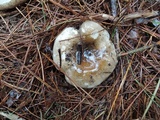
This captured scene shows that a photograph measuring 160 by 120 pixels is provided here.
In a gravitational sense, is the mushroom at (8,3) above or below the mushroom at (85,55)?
above

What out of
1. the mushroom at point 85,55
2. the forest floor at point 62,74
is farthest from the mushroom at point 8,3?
the mushroom at point 85,55

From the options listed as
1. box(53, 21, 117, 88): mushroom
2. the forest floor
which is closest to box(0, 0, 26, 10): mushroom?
the forest floor

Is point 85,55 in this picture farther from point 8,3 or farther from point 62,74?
point 8,3

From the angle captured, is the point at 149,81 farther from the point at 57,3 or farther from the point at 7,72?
the point at 7,72

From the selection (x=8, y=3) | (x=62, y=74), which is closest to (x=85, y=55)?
(x=62, y=74)

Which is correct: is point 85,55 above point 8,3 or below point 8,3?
below

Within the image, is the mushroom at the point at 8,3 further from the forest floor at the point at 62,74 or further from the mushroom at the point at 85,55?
the mushroom at the point at 85,55

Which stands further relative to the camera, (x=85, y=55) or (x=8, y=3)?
(x=8, y=3)

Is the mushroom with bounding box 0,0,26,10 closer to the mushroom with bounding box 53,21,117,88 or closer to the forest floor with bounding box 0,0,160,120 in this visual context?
the forest floor with bounding box 0,0,160,120
